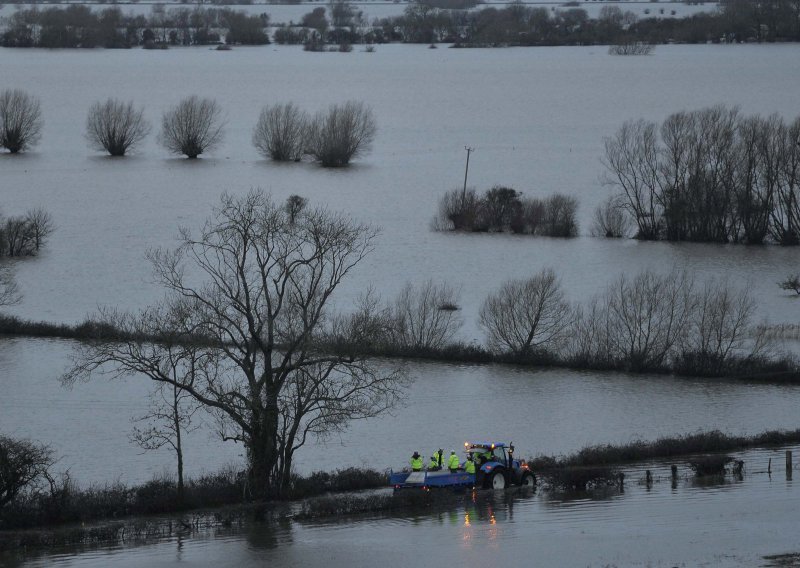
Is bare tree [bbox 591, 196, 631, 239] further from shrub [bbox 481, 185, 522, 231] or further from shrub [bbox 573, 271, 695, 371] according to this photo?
shrub [bbox 573, 271, 695, 371]

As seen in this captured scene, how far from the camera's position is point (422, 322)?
1377 inches

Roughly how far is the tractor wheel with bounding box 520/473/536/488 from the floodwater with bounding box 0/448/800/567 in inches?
13.2

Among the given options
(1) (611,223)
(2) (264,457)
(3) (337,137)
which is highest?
(3) (337,137)

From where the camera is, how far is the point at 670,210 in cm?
5425

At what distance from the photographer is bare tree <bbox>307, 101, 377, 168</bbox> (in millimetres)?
75938

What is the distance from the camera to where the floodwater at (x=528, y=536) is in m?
17.7

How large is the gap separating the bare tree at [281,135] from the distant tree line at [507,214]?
2201 centimetres

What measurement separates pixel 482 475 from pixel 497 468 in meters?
0.29

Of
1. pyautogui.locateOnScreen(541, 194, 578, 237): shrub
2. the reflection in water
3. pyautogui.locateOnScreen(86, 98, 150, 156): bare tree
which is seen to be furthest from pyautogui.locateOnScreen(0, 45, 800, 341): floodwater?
the reflection in water

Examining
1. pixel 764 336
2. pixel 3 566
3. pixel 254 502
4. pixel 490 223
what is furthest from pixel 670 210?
pixel 3 566

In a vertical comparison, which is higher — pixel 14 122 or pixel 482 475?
pixel 14 122

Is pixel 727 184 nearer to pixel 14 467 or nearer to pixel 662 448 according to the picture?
pixel 662 448

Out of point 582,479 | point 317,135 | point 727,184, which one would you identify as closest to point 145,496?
point 582,479

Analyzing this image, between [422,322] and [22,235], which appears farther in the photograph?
[22,235]
